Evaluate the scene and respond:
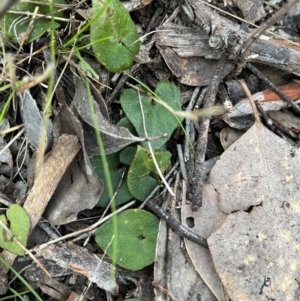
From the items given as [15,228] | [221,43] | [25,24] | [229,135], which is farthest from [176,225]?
[25,24]

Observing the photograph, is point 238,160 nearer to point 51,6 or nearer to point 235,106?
point 235,106

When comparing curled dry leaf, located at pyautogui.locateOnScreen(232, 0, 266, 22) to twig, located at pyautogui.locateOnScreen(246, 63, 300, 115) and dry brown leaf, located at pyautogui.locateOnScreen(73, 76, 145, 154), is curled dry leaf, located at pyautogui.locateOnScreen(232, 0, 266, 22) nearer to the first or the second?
twig, located at pyautogui.locateOnScreen(246, 63, 300, 115)

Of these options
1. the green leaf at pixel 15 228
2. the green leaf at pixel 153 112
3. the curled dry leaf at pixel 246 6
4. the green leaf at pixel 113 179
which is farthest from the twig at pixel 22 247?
the curled dry leaf at pixel 246 6

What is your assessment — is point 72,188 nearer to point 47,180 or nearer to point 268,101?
point 47,180

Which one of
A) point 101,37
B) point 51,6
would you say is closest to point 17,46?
point 51,6

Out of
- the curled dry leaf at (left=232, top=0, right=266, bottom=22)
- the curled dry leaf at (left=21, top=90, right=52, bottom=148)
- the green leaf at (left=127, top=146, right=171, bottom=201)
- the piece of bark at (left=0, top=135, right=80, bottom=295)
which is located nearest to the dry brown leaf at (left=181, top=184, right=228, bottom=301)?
the green leaf at (left=127, top=146, right=171, bottom=201)

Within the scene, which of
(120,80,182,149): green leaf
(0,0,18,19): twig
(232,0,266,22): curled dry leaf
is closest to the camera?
(0,0,18,19): twig
